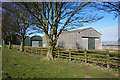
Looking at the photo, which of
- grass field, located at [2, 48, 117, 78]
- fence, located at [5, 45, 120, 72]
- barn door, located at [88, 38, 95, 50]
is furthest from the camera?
barn door, located at [88, 38, 95, 50]

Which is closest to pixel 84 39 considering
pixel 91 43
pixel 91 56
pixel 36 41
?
pixel 91 43

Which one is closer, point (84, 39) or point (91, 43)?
point (84, 39)

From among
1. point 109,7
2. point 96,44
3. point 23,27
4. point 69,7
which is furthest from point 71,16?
point 96,44

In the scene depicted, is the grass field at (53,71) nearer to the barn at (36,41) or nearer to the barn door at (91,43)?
the barn door at (91,43)

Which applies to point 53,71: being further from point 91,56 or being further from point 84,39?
point 84,39

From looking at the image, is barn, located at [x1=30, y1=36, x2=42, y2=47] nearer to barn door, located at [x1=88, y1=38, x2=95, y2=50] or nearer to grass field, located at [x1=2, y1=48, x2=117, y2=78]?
barn door, located at [x1=88, y1=38, x2=95, y2=50]

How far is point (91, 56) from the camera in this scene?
975 cm

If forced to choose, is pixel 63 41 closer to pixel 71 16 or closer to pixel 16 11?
pixel 16 11

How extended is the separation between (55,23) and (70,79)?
691 centimetres

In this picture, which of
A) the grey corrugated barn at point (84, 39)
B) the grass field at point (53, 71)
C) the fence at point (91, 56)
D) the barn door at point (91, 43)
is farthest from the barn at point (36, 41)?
the grass field at point (53, 71)

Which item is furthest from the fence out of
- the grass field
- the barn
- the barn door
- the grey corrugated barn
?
the barn

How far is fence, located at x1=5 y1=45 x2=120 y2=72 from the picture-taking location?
6629 millimetres

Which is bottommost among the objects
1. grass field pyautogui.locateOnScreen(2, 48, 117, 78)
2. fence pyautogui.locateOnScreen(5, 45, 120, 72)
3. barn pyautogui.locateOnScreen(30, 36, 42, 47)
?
grass field pyautogui.locateOnScreen(2, 48, 117, 78)

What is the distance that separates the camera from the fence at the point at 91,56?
663 centimetres
